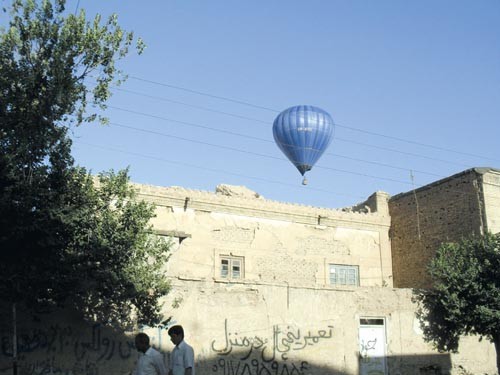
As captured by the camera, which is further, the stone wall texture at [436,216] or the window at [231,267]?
the window at [231,267]

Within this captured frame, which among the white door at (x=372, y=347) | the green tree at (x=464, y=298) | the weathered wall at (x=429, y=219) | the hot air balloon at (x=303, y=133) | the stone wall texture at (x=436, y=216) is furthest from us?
the hot air balloon at (x=303, y=133)

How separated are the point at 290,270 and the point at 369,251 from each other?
13.2 feet

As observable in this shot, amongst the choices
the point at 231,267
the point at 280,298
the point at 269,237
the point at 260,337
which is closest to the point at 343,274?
the point at 269,237

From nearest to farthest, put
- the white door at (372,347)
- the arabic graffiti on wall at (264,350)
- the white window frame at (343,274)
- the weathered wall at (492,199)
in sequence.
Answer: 1. the arabic graffiti on wall at (264,350)
2. the white door at (372,347)
3. the weathered wall at (492,199)
4. the white window frame at (343,274)

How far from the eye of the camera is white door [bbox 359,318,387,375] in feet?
55.1

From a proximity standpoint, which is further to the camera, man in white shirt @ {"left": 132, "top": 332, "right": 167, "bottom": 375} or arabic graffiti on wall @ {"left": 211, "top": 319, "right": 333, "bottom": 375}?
arabic graffiti on wall @ {"left": 211, "top": 319, "right": 333, "bottom": 375}

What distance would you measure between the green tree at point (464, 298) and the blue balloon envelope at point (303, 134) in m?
10.6

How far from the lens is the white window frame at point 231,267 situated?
74.7ft

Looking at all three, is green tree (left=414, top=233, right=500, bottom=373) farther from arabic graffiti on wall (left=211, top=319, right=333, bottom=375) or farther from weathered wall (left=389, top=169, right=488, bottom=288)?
weathered wall (left=389, top=169, right=488, bottom=288)

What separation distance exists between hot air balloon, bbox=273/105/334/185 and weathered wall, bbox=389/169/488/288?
13.5ft

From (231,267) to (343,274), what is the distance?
4.95 metres

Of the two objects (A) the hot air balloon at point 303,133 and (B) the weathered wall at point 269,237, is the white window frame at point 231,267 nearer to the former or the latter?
(B) the weathered wall at point 269,237

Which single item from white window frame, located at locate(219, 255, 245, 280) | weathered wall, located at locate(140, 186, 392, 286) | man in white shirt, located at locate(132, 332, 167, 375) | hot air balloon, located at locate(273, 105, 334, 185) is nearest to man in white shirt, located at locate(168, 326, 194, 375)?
man in white shirt, located at locate(132, 332, 167, 375)

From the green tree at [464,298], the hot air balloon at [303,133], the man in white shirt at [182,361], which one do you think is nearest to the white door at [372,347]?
the green tree at [464,298]
